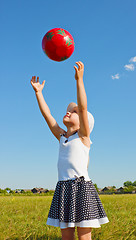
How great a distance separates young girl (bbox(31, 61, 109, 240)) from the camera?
2996 millimetres

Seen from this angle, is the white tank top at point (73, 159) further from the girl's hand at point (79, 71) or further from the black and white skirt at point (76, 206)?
the girl's hand at point (79, 71)

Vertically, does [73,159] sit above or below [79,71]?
below

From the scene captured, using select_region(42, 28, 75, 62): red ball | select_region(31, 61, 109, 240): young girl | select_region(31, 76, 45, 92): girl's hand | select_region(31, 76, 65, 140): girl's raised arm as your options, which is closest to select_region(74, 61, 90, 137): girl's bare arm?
select_region(31, 61, 109, 240): young girl

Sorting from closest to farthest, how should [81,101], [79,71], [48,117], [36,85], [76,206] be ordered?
[76,206] → [81,101] → [79,71] → [48,117] → [36,85]

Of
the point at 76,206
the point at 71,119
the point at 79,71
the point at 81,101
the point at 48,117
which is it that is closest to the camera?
the point at 76,206

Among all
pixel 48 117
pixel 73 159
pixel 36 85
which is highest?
pixel 36 85

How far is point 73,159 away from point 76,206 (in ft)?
1.86

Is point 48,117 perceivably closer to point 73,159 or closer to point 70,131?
point 70,131

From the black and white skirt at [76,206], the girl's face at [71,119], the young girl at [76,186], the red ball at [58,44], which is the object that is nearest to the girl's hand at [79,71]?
the young girl at [76,186]

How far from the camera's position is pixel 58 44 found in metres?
3.89

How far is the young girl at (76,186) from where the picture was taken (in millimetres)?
2996

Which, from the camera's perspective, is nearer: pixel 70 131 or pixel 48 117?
pixel 70 131

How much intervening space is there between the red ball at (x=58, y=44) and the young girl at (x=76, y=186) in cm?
71

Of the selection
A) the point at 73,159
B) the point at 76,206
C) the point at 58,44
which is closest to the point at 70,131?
the point at 73,159
